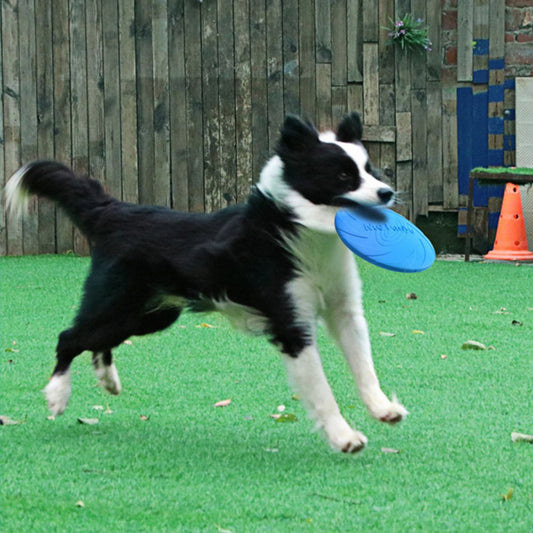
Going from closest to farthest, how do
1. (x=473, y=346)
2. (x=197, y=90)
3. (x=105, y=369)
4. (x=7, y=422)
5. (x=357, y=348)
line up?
1. (x=357, y=348)
2. (x=7, y=422)
3. (x=105, y=369)
4. (x=473, y=346)
5. (x=197, y=90)

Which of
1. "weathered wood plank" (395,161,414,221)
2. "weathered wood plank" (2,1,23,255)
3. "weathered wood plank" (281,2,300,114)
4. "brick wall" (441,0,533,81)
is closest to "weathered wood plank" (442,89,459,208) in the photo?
"brick wall" (441,0,533,81)

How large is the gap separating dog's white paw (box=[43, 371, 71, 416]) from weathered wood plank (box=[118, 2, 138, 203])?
21.5 ft

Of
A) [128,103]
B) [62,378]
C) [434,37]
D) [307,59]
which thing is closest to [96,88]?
[128,103]

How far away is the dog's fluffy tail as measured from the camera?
13.5 ft

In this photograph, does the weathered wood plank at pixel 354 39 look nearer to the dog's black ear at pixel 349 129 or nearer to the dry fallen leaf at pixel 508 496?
the dog's black ear at pixel 349 129

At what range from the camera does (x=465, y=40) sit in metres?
10.5

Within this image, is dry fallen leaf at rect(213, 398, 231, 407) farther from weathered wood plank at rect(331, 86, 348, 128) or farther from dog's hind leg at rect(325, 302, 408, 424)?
weathered wood plank at rect(331, 86, 348, 128)

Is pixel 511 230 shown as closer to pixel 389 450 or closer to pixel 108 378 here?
pixel 108 378

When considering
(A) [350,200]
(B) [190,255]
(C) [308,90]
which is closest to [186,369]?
(B) [190,255]

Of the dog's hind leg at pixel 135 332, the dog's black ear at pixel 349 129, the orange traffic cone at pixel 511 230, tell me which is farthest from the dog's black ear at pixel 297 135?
the orange traffic cone at pixel 511 230

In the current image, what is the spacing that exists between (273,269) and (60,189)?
43.5 inches

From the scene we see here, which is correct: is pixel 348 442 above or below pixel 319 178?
below

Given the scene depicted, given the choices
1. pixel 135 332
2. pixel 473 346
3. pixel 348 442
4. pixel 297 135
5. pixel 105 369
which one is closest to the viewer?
pixel 348 442

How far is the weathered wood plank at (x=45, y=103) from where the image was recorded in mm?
10258
